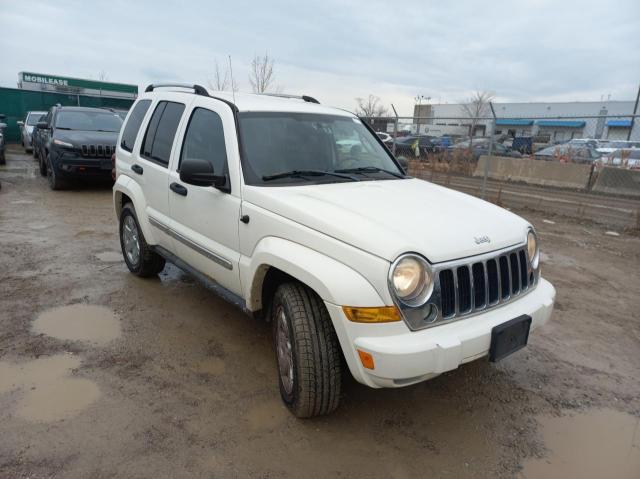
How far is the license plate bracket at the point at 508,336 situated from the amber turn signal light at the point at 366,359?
2.29 ft

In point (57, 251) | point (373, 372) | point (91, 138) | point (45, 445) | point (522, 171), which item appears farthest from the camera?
point (522, 171)

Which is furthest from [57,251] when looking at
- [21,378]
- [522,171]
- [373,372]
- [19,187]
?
[522,171]

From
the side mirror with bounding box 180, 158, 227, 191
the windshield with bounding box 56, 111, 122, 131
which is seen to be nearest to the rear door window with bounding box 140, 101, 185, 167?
the side mirror with bounding box 180, 158, 227, 191

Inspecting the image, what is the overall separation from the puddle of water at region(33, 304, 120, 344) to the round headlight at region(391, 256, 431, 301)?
2.55 metres

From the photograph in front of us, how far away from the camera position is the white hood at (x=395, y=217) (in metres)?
2.44

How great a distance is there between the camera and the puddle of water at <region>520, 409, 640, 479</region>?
2537mm

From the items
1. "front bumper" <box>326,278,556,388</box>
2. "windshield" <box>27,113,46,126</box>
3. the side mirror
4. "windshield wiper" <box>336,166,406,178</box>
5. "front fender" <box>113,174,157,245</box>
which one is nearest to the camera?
"front bumper" <box>326,278,556,388</box>

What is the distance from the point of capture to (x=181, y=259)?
13.4 ft

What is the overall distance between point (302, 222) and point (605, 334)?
10.5 ft

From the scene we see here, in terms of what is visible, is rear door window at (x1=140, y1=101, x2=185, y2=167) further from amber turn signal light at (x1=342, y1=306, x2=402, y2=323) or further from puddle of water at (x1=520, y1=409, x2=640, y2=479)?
puddle of water at (x1=520, y1=409, x2=640, y2=479)

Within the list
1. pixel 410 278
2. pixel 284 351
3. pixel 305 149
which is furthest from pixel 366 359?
pixel 305 149

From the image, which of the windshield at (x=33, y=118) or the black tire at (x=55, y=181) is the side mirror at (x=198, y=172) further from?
the windshield at (x=33, y=118)

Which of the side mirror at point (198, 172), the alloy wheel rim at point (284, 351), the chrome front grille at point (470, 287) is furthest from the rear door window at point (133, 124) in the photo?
the chrome front grille at point (470, 287)

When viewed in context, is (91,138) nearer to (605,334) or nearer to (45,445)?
(45,445)
